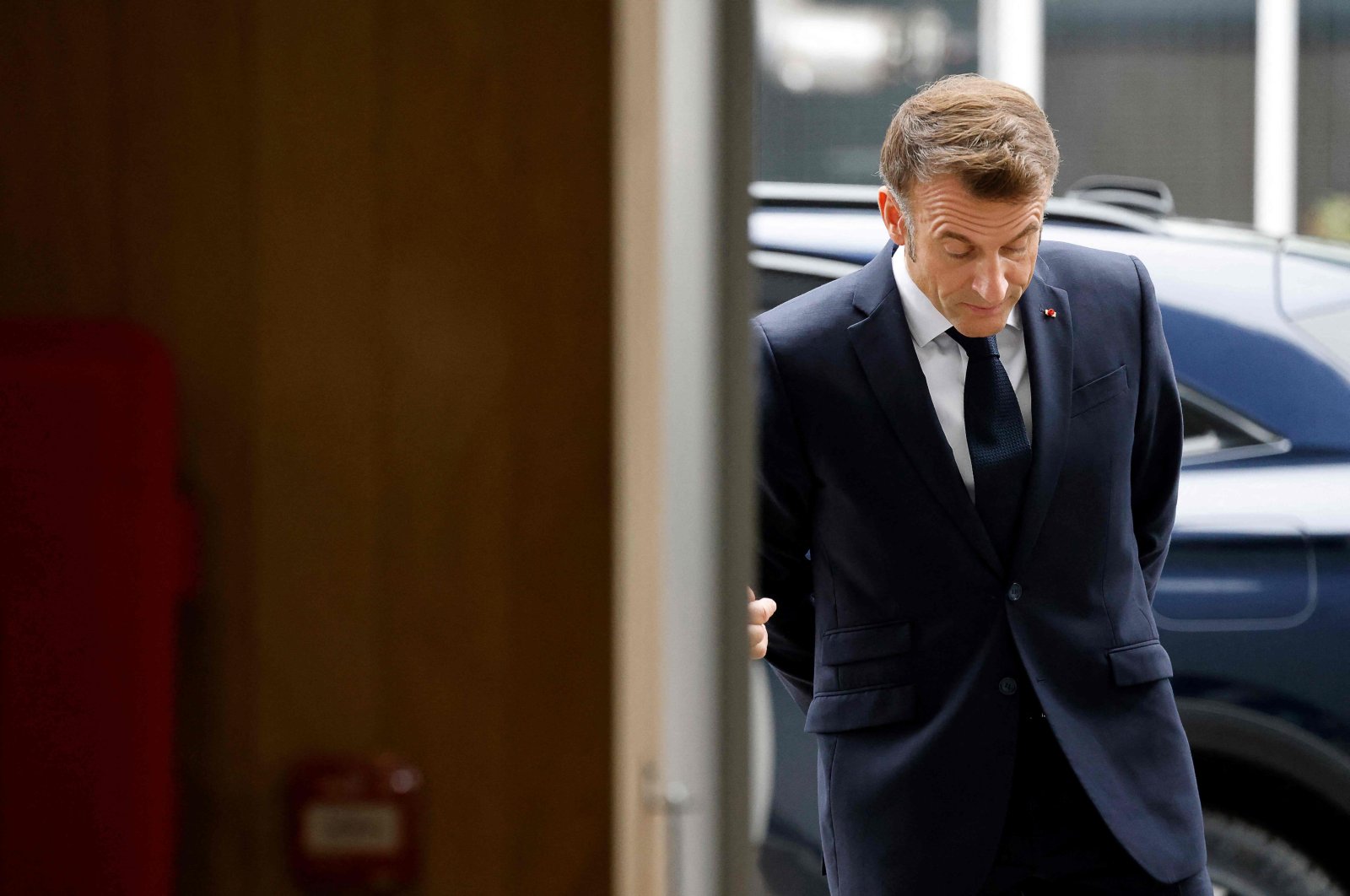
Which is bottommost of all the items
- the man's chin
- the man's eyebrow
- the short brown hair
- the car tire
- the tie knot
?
the car tire

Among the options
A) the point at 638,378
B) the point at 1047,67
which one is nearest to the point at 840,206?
the point at 638,378

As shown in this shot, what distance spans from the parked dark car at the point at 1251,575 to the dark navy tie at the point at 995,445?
852 mm

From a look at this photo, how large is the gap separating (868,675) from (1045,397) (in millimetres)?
429

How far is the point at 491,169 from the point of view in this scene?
0.94 meters

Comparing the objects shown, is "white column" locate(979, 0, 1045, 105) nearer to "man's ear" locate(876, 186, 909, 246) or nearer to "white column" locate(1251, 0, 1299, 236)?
"white column" locate(1251, 0, 1299, 236)

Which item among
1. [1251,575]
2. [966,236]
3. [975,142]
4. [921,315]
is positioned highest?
[975,142]

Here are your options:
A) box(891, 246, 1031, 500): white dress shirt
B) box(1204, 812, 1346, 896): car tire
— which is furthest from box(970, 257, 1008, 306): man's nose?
box(1204, 812, 1346, 896): car tire

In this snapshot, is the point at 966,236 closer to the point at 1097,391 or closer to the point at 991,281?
the point at 991,281

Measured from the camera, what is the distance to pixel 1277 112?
9.39m

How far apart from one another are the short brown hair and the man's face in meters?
0.02

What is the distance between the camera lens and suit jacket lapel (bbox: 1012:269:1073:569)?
1881mm

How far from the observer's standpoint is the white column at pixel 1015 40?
30.0 feet

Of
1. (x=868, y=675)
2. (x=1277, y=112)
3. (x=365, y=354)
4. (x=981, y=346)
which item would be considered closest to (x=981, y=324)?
(x=981, y=346)

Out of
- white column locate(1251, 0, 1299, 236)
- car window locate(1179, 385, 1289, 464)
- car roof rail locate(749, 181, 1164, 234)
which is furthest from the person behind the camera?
white column locate(1251, 0, 1299, 236)
